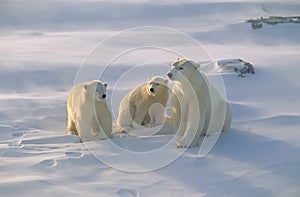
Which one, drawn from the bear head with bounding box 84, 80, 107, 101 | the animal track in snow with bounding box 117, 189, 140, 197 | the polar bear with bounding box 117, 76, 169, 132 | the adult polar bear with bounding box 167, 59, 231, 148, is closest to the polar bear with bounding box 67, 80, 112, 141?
the bear head with bounding box 84, 80, 107, 101

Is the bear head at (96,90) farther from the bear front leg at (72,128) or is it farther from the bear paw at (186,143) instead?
the bear paw at (186,143)

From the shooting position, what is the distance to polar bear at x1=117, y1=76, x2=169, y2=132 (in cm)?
651

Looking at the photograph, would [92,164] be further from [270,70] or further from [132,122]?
[270,70]

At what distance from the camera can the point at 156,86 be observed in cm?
638

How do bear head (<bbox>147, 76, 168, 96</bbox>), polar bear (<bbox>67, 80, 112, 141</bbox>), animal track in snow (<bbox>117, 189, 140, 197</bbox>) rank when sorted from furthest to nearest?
bear head (<bbox>147, 76, 168, 96</bbox>), polar bear (<bbox>67, 80, 112, 141</bbox>), animal track in snow (<bbox>117, 189, 140, 197</bbox>)

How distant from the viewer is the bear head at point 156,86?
6.28 meters

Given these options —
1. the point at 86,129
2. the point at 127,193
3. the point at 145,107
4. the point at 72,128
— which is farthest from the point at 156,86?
the point at 127,193

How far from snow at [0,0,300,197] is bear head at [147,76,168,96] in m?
0.48

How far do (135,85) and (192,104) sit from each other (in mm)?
3245

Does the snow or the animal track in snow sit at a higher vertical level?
the snow

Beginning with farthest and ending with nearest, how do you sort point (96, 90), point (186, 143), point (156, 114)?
point (156, 114), point (96, 90), point (186, 143)

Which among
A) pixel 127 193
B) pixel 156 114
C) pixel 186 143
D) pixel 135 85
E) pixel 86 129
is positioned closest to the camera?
pixel 127 193

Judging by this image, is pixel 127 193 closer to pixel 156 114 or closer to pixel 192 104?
pixel 192 104

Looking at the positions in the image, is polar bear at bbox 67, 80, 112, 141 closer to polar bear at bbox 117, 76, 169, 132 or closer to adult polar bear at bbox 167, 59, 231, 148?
polar bear at bbox 117, 76, 169, 132
